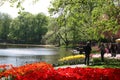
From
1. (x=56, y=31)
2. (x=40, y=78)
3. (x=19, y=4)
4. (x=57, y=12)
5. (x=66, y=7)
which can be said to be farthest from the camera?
(x=56, y=31)

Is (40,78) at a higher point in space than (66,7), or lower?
lower

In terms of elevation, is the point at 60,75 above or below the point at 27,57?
above

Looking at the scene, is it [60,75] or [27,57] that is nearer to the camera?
[60,75]

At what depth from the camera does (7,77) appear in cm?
1055

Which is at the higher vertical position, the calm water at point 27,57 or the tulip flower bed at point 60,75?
the tulip flower bed at point 60,75

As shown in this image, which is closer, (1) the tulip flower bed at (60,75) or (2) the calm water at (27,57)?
(1) the tulip flower bed at (60,75)

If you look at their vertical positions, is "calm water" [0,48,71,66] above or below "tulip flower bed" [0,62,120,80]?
below

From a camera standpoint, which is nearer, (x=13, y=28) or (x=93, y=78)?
(x=93, y=78)

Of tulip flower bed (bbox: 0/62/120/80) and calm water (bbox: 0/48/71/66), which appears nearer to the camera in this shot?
tulip flower bed (bbox: 0/62/120/80)

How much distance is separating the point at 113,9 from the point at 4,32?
4398 inches

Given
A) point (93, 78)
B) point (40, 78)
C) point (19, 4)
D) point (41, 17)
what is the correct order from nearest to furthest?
point (40, 78), point (93, 78), point (19, 4), point (41, 17)

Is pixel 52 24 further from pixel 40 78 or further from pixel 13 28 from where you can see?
pixel 40 78

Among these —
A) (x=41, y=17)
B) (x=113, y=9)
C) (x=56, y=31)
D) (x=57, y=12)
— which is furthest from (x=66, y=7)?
(x=41, y=17)

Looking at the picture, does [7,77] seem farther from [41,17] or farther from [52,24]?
[41,17]
